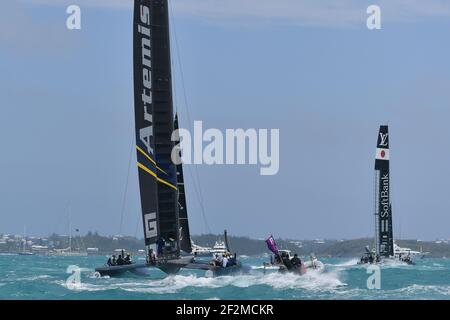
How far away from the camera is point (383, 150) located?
260 ft

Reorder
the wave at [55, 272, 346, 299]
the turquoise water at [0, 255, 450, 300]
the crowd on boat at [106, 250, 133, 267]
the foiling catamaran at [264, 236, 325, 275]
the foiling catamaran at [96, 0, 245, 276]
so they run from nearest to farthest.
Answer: the turquoise water at [0, 255, 450, 300], the wave at [55, 272, 346, 299], the foiling catamaran at [264, 236, 325, 275], the foiling catamaran at [96, 0, 245, 276], the crowd on boat at [106, 250, 133, 267]

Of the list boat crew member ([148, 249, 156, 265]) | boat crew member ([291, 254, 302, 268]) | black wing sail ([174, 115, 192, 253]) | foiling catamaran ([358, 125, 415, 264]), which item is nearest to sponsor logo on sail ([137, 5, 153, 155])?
boat crew member ([148, 249, 156, 265])

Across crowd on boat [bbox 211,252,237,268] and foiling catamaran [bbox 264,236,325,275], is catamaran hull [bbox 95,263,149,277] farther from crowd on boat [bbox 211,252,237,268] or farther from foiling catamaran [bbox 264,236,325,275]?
foiling catamaran [bbox 264,236,325,275]

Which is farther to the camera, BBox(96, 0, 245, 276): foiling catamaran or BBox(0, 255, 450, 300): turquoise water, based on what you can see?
BBox(96, 0, 245, 276): foiling catamaran

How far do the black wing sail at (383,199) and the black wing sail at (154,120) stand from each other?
104 feet

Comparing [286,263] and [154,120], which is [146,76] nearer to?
[154,120]

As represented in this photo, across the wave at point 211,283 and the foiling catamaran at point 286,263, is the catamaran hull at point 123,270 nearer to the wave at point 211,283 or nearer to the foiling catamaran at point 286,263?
the wave at point 211,283

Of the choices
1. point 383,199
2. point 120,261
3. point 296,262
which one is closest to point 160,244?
point 120,261

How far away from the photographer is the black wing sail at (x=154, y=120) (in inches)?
1885

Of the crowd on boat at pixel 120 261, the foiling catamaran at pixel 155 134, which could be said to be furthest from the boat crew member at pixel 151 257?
the crowd on boat at pixel 120 261

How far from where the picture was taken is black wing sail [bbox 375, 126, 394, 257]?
79312mm
